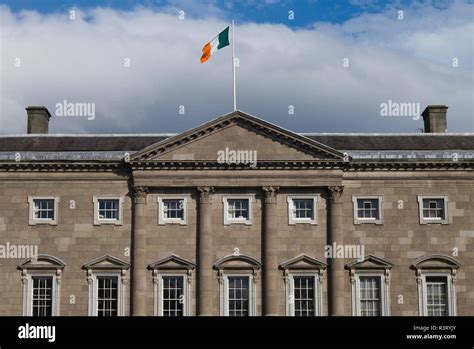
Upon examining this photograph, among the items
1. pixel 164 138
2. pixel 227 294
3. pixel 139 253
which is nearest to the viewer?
pixel 227 294

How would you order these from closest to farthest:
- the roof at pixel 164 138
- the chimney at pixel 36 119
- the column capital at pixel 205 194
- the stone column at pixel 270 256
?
the stone column at pixel 270 256
the column capital at pixel 205 194
the roof at pixel 164 138
the chimney at pixel 36 119

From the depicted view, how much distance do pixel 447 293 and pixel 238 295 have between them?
32.0ft

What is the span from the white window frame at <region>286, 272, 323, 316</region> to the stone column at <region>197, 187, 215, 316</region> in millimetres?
3555

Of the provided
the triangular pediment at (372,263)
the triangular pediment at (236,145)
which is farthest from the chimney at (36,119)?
the triangular pediment at (372,263)

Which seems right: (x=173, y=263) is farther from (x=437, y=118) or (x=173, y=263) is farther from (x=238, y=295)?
(x=437, y=118)

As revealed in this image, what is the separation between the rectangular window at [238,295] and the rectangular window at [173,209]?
3902mm

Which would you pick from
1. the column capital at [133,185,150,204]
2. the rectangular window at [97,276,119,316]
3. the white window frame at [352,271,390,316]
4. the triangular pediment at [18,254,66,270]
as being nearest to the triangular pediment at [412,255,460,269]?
the white window frame at [352,271,390,316]

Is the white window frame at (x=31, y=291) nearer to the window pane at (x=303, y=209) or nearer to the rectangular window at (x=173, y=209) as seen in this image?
the rectangular window at (x=173, y=209)

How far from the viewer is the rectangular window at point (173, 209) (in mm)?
39656

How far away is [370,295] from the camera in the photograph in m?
39.0

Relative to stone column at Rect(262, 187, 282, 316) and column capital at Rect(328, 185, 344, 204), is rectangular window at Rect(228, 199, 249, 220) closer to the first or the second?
stone column at Rect(262, 187, 282, 316)

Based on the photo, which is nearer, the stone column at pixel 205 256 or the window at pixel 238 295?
the stone column at pixel 205 256

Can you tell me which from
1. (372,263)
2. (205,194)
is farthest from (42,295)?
(372,263)
